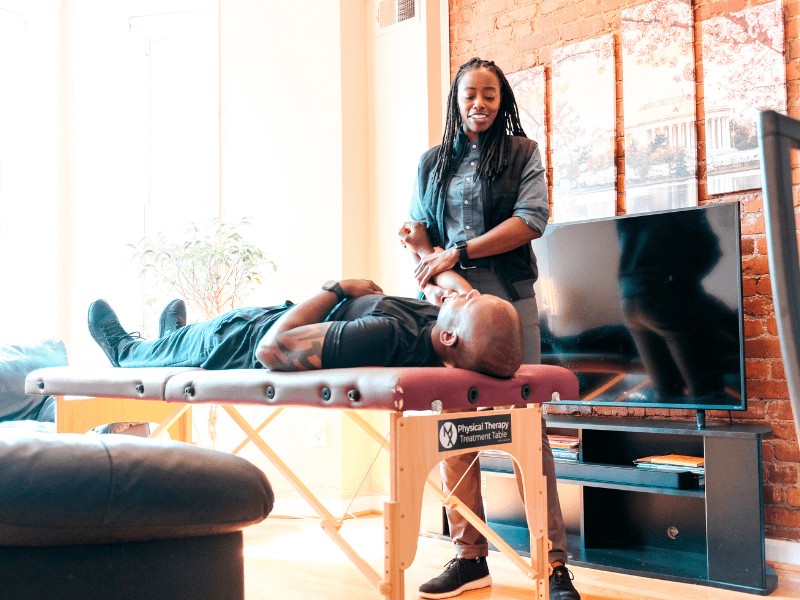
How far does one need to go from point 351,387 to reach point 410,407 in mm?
142

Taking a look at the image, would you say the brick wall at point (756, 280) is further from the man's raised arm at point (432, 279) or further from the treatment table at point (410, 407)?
the treatment table at point (410, 407)

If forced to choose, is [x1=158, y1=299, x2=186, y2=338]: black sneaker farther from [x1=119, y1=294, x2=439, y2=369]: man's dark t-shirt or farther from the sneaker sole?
the sneaker sole

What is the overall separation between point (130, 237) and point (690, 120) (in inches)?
120

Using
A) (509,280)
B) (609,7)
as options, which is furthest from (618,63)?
(509,280)

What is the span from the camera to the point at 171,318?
2871 millimetres

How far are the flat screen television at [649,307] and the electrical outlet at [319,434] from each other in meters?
1.20

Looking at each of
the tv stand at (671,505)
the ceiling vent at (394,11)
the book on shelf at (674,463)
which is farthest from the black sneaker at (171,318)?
the ceiling vent at (394,11)

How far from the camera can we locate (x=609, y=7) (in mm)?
3500

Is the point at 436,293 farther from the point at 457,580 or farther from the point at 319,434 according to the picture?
the point at 319,434

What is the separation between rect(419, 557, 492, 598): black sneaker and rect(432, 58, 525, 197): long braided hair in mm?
1123

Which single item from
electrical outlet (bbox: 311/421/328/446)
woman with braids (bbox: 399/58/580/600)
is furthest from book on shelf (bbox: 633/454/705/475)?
electrical outlet (bbox: 311/421/328/446)

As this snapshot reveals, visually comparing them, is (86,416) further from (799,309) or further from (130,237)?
(799,309)

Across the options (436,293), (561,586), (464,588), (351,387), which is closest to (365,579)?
(464,588)

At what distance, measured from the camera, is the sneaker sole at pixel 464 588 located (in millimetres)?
2479
